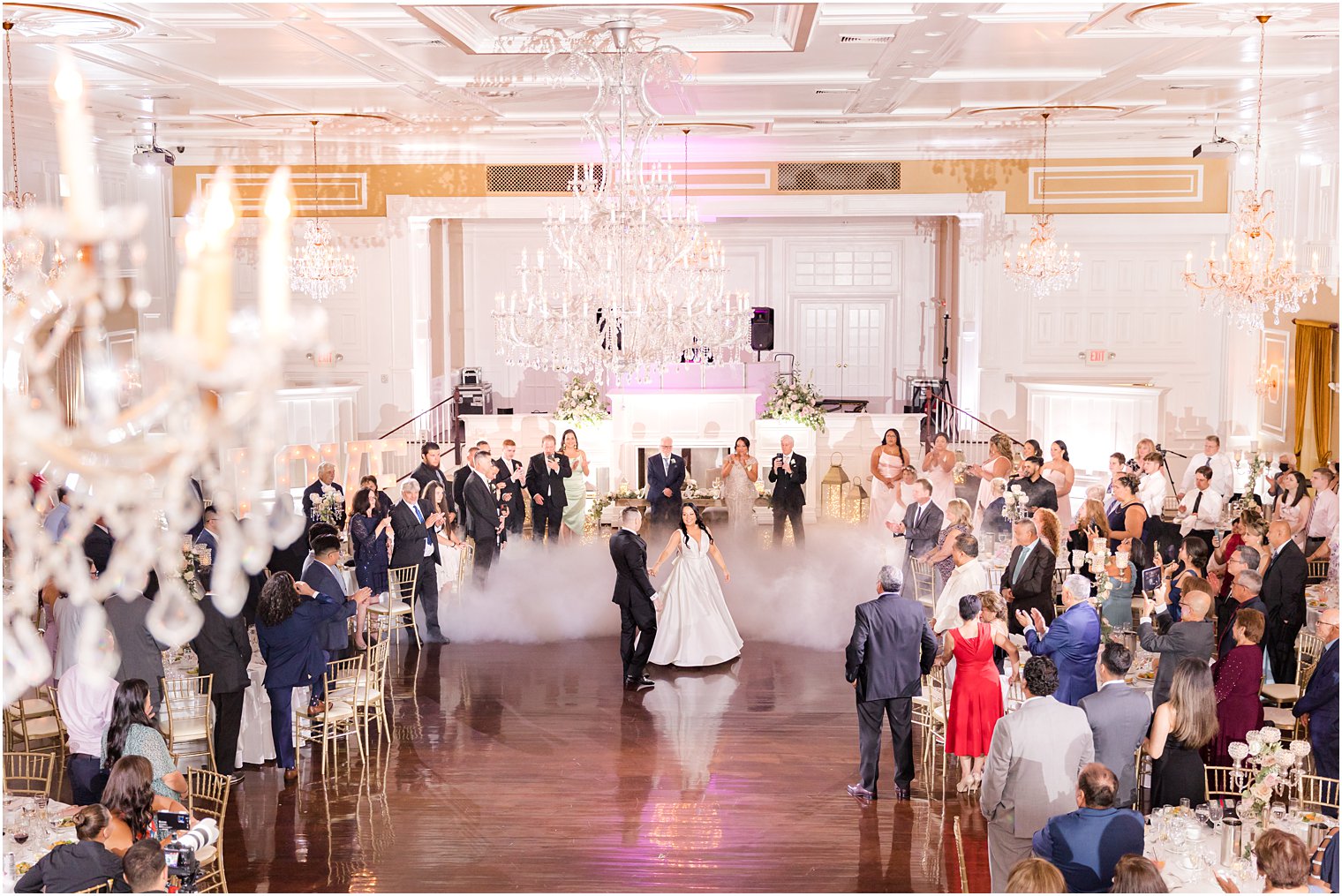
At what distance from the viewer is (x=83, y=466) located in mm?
1934

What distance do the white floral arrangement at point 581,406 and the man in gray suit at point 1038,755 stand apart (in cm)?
996

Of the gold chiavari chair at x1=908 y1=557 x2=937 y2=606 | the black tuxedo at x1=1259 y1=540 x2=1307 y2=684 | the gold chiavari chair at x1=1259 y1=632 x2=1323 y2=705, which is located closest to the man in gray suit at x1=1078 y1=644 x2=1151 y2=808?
the gold chiavari chair at x1=1259 y1=632 x2=1323 y2=705

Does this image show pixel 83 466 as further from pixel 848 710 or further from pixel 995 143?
pixel 995 143

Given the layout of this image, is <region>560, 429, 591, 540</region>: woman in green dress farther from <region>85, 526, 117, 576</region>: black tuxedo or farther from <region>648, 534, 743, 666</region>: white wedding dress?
<region>85, 526, 117, 576</region>: black tuxedo

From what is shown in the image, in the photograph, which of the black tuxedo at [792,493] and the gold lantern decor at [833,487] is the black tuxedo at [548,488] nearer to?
the black tuxedo at [792,493]

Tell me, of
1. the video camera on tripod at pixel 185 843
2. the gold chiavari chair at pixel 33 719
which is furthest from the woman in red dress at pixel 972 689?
the gold chiavari chair at pixel 33 719

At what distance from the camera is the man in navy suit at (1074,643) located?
21.3ft

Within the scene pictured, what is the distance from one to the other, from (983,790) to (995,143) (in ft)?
36.0

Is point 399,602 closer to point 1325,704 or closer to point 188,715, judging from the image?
point 188,715

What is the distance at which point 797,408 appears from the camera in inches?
587

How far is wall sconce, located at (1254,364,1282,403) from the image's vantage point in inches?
541

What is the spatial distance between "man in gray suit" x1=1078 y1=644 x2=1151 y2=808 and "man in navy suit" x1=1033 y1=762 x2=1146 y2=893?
3.00 feet

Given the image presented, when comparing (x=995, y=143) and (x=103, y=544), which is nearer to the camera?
(x=103, y=544)

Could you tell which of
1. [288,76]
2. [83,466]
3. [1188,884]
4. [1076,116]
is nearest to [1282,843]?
[1188,884]
